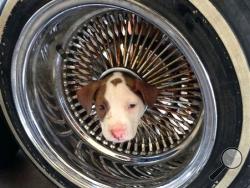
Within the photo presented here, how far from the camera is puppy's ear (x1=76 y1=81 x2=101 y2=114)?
1008 mm

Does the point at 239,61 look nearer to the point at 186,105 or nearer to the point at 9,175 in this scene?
the point at 186,105

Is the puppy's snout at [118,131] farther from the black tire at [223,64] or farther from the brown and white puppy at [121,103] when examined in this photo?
the black tire at [223,64]

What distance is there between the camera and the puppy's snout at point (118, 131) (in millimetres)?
946

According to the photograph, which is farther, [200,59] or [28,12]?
[28,12]

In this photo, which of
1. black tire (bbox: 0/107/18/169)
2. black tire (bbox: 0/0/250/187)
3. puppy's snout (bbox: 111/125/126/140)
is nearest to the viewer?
black tire (bbox: 0/0/250/187)

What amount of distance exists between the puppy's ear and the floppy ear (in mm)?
83

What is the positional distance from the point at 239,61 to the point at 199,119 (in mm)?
220

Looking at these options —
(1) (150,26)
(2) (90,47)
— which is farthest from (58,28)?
(1) (150,26)

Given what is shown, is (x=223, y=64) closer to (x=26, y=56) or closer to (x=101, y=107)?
(x=101, y=107)

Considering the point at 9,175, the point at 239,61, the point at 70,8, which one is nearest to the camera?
the point at 239,61

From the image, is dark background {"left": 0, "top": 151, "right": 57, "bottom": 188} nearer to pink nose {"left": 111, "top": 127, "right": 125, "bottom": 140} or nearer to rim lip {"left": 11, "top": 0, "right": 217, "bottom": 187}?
rim lip {"left": 11, "top": 0, "right": 217, "bottom": 187}

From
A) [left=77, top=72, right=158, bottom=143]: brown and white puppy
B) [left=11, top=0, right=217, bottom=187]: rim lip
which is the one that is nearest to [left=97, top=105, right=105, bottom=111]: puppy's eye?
[left=77, top=72, right=158, bottom=143]: brown and white puppy

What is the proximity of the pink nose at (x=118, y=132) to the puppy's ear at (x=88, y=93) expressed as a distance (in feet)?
0.32

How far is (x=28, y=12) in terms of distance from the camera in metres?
0.97
